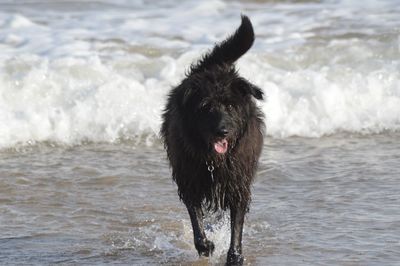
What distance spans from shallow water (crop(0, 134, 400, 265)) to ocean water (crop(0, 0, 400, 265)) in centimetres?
2

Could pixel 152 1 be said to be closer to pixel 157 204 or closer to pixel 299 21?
pixel 299 21

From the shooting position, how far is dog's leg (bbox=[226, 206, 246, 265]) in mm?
5309

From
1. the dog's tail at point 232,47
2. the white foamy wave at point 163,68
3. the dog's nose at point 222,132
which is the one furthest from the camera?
the white foamy wave at point 163,68

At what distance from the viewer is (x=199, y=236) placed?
5367mm

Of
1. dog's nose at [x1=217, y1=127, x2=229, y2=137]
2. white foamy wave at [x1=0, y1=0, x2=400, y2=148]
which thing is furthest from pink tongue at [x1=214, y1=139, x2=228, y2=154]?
white foamy wave at [x1=0, y1=0, x2=400, y2=148]

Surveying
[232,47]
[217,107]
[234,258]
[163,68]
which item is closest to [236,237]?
[234,258]

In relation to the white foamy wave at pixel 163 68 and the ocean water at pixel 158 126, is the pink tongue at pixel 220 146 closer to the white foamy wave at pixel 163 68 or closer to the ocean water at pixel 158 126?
the ocean water at pixel 158 126

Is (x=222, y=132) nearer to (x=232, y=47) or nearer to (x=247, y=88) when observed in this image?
(x=247, y=88)

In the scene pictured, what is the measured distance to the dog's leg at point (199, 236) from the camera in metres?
5.36

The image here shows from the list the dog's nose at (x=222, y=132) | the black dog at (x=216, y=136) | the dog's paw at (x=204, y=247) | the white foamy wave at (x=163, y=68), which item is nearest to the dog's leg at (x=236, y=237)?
the black dog at (x=216, y=136)

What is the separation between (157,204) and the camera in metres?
6.60

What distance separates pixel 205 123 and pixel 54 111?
453 cm

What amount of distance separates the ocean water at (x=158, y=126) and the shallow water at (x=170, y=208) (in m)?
0.02

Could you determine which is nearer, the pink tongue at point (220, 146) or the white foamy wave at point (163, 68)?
the pink tongue at point (220, 146)
